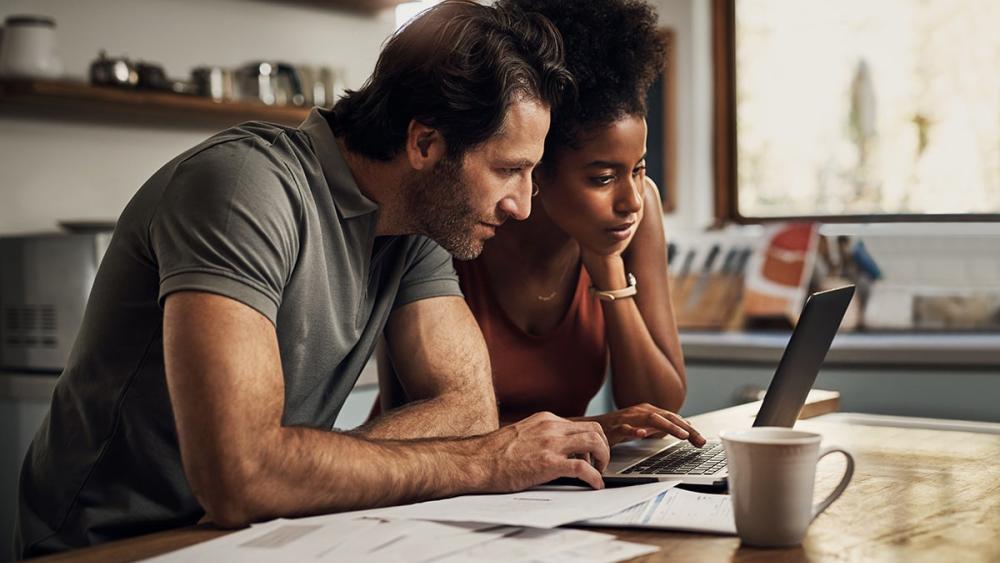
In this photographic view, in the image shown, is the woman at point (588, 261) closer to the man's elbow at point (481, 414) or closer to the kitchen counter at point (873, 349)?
the man's elbow at point (481, 414)

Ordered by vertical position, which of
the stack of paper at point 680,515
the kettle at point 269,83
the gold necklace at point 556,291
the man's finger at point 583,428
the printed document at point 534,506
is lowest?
the stack of paper at point 680,515

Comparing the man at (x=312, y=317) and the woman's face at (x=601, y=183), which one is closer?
the man at (x=312, y=317)

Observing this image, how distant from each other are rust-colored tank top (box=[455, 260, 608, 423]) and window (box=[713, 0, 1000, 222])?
6.57 ft

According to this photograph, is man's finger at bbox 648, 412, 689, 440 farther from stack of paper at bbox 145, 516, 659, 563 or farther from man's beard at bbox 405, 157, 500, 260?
stack of paper at bbox 145, 516, 659, 563

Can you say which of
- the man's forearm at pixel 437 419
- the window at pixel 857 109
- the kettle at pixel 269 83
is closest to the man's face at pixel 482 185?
the man's forearm at pixel 437 419

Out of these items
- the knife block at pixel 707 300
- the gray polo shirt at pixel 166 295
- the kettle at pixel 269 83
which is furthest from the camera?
the knife block at pixel 707 300

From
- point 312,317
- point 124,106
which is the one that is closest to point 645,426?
point 312,317

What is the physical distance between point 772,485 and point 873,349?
80.0 inches

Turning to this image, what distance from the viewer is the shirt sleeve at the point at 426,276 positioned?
1.61 m

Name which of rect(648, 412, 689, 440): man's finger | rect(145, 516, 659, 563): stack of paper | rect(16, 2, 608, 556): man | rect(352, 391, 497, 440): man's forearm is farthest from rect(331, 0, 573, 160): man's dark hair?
rect(145, 516, 659, 563): stack of paper

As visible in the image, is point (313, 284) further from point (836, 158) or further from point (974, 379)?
point (836, 158)

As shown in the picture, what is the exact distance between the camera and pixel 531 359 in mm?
1914

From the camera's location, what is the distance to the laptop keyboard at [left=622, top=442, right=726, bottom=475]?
4.40 feet

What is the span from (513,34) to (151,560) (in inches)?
34.0
